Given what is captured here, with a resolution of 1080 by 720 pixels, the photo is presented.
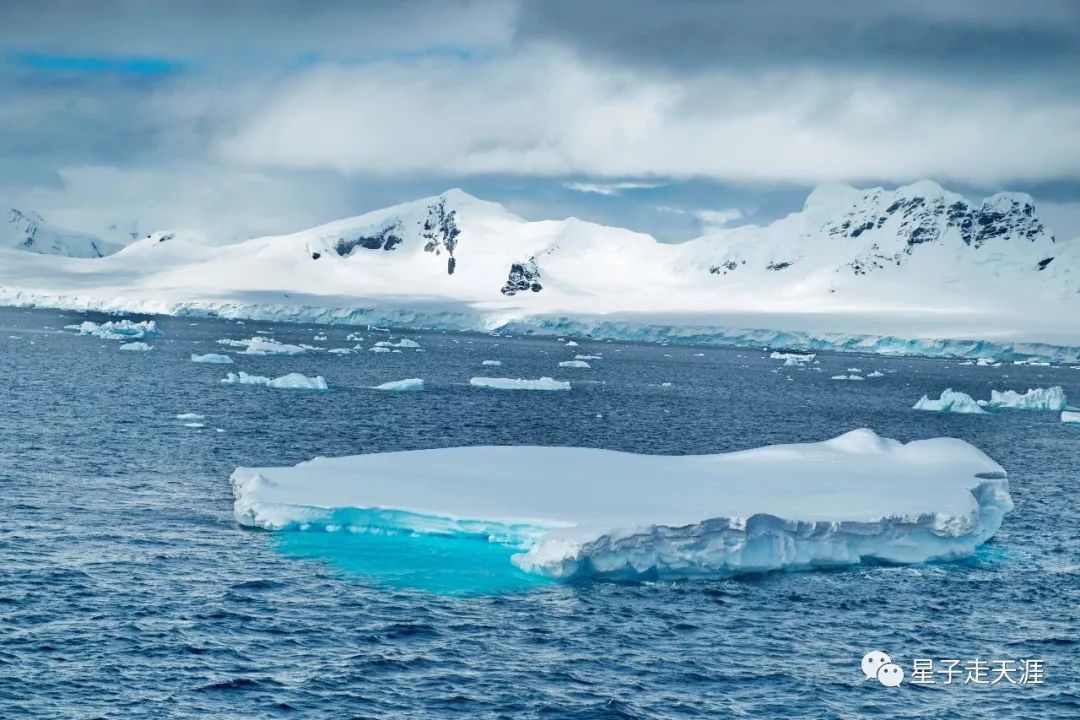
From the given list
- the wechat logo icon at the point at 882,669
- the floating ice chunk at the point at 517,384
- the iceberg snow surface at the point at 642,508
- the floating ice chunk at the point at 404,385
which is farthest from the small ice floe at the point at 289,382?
the wechat logo icon at the point at 882,669

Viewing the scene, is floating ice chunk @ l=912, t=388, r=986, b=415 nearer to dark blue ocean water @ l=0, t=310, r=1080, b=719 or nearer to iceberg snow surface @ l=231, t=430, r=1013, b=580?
dark blue ocean water @ l=0, t=310, r=1080, b=719

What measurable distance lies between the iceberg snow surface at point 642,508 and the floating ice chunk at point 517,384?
5391 centimetres

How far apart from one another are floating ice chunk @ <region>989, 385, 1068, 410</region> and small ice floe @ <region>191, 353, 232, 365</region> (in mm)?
63580

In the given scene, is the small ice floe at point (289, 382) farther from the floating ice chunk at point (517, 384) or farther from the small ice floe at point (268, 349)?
the small ice floe at point (268, 349)

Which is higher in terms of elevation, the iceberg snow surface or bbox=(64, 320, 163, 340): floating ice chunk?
bbox=(64, 320, 163, 340): floating ice chunk

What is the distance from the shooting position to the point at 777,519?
97.0 feet

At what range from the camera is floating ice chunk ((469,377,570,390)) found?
3648 inches

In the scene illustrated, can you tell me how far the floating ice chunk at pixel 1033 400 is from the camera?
93125mm

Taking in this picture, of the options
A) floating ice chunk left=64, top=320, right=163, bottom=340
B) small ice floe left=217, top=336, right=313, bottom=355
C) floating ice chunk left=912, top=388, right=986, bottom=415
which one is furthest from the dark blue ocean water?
floating ice chunk left=64, top=320, right=163, bottom=340

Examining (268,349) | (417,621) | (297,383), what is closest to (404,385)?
(297,383)

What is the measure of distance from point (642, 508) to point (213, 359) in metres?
76.6

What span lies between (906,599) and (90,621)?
1829 centimetres

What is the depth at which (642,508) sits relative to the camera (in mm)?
31031

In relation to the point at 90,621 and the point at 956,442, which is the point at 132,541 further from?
the point at 956,442
